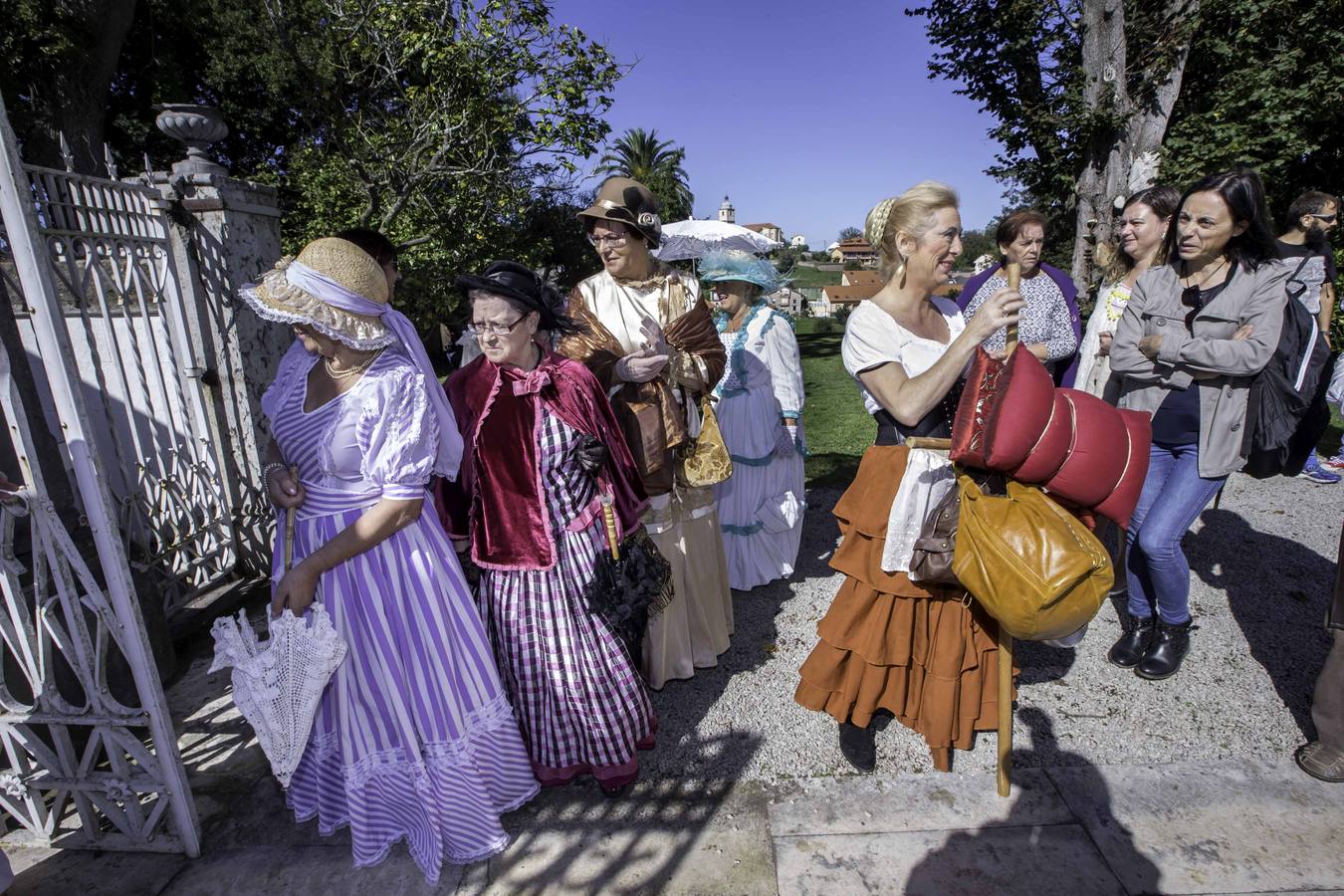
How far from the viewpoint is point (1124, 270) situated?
13.1 ft

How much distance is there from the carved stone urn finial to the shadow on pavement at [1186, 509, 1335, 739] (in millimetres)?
6010

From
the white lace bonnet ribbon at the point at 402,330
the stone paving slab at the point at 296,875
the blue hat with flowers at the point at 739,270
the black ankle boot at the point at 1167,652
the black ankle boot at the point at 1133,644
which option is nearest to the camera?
the white lace bonnet ribbon at the point at 402,330

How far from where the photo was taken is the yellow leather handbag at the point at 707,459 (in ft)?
10.4

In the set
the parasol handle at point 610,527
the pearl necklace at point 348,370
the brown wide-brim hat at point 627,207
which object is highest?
the brown wide-brim hat at point 627,207

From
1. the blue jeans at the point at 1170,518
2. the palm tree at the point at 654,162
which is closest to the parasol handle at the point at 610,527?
the blue jeans at the point at 1170,518

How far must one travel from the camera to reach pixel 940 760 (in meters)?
2.57

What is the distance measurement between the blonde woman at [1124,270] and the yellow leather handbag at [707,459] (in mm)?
2090

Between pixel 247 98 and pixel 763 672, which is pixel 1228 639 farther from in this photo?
pixel 247 98

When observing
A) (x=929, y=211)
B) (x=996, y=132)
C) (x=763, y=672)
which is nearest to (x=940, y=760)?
(x=763, y=672)

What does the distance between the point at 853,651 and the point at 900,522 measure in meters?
0.53

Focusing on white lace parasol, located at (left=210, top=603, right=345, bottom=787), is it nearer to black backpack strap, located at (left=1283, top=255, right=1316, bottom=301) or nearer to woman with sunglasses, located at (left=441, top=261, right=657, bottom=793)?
woman with sunglasses, located at (left=441, top=261, right=657, bottom=793)

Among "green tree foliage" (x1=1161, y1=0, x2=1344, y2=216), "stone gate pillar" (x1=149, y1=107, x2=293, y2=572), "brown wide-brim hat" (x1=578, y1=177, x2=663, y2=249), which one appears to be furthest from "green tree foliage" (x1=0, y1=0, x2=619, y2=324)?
"green tree foliage" (x1=1161, y1=0, x2=1344, y2=216)

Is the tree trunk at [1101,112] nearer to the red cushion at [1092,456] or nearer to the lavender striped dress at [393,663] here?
the red cushion at [1092,456]

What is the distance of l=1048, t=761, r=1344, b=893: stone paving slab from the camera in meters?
2.11
